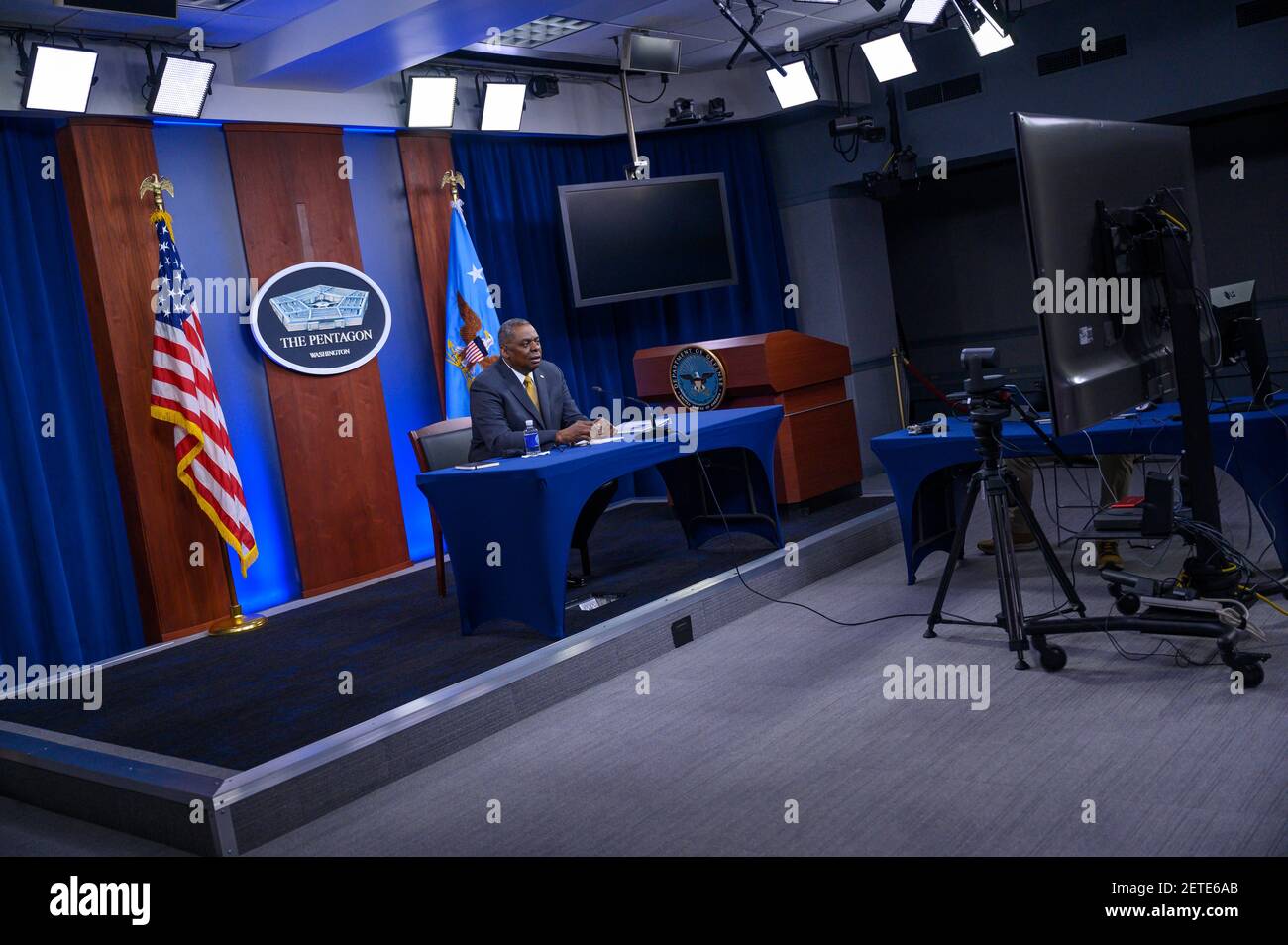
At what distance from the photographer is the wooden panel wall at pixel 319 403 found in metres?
6.06

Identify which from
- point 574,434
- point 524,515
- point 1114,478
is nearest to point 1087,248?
point 524,515

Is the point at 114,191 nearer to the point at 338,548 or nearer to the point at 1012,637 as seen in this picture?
the point at 338,548

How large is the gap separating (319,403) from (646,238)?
8.24 ft

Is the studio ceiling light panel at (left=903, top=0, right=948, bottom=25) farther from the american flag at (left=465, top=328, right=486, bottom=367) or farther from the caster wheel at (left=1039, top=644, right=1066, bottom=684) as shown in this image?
the caster wheel at (left=1039, top=644, right=1066, bottom=684)

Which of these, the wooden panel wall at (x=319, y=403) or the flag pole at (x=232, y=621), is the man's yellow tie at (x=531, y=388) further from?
the flag pole at (x=232, y=621)

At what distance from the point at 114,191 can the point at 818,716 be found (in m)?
4.18

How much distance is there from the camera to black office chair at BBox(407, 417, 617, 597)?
5.34 m

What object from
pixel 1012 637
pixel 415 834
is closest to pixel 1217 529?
pixel 1012 637

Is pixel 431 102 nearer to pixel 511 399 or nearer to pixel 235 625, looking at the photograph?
pixel 511 399

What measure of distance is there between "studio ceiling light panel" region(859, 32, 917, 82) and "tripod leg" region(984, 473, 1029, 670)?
4.05 m

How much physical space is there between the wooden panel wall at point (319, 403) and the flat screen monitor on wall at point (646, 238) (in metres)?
1.49

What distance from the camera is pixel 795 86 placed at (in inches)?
290

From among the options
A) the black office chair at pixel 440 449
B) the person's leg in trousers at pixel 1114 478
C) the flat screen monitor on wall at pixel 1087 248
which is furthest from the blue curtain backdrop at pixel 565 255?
the flat screen monitor on wall at pixel 1087 248

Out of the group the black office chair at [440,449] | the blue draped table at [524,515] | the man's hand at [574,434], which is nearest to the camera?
the blue draped table at [524,515]
